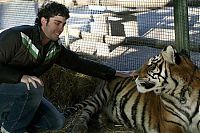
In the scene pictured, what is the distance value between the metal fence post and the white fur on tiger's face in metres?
0.64

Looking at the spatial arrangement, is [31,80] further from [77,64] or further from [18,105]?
[77,64]

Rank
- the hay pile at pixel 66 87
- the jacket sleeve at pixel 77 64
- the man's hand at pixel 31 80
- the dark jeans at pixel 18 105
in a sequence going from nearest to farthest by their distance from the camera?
the man's hand at pixel 31 80 < the dark jeans at pixel 18 105 < the jacket sleeve at pixel 77 64 < the hay pile at pixel 66 87

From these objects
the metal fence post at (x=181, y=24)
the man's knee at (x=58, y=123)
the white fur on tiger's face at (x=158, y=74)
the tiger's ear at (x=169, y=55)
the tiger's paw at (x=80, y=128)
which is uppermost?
the metal fence post at (x=181, y=24)

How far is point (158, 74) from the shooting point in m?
3.54

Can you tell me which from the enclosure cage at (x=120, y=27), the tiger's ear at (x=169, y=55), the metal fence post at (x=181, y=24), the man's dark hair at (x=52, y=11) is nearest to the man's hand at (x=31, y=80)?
the man's dark hair at (x=52, y=11)

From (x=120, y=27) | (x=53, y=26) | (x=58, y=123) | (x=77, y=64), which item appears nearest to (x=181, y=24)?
(x=77, y=64)

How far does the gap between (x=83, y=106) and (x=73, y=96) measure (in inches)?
16.2

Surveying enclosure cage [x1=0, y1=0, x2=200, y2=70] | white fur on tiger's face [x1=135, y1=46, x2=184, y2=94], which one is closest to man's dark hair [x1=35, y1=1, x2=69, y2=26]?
→ white fur on tiger's face [x1=135, y1=46, x2=184, y2=94]

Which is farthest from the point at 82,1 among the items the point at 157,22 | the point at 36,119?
the point at 36,119

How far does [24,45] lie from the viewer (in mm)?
3520

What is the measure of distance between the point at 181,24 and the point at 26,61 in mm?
1522

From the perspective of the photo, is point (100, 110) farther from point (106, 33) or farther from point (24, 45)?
point (106, 33)

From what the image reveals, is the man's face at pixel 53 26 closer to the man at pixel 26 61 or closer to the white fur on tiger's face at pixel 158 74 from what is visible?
the man at pixel 26 61

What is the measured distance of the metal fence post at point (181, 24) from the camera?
4.08 meters
